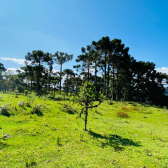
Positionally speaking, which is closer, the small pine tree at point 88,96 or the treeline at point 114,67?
the small pine tree at point 88,96

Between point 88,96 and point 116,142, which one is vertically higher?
point 88,96

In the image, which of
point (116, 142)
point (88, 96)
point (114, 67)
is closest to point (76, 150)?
point (116, 142)

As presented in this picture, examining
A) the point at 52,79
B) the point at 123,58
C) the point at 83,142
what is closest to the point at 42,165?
the point at 83,142

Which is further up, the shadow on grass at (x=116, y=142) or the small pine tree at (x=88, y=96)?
the small pine tree at (x=88, y=96)

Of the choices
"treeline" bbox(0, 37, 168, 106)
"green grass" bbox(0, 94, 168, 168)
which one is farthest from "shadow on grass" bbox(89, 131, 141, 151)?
"treeline" bbox(0, 37, 168, 106)

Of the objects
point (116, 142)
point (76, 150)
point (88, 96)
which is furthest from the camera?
point (88, 96)

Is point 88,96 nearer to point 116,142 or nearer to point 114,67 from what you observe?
point 116,142

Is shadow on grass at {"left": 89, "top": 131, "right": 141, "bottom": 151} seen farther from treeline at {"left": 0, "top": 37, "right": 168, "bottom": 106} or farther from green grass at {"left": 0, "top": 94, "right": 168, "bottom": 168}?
treeline at {"left": 0, "top": 37, "right": 168, "bottom": 106}

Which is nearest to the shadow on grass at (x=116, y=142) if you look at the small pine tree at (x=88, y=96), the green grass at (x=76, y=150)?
the green grass at (x=76, y=150)

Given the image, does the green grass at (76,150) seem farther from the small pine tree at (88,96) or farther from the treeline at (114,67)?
the treeline at (114,67)

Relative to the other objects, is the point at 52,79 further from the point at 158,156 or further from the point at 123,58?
the point at 158,156

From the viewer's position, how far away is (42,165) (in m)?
5.00

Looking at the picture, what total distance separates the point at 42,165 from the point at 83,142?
3.15 m

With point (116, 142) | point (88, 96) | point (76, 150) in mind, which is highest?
point (88, 96)
